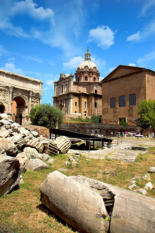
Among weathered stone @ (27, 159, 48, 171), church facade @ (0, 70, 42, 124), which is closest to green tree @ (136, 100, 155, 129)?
church facade @ (0, 70, 42, 124)

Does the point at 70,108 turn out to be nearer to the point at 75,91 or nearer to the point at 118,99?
the point at 75,91

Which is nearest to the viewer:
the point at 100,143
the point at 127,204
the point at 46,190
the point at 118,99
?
the point at 127,204

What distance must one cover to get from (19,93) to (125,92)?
24326 mm

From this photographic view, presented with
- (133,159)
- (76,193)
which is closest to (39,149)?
(133,159)

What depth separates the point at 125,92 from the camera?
1495 inches

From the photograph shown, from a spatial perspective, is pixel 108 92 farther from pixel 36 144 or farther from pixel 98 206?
pixel 98 206

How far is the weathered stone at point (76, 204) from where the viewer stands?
215 centimetres

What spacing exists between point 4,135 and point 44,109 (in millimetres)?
15034

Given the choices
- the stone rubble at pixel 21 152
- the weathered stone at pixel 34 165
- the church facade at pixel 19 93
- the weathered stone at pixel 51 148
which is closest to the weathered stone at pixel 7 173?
the stone rubble at pixel 21 152

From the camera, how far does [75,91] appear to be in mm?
51156

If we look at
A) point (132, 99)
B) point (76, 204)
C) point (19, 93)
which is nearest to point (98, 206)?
point (76, 204)

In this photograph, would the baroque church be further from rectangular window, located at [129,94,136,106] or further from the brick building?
rectangular window, located at [129,94,136,106]

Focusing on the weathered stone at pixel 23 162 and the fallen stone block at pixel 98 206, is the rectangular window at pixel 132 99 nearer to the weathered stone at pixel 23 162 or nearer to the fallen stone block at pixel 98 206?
the weathered stone at pixel 23 162

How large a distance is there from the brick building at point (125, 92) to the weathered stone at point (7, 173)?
34.9 meters
